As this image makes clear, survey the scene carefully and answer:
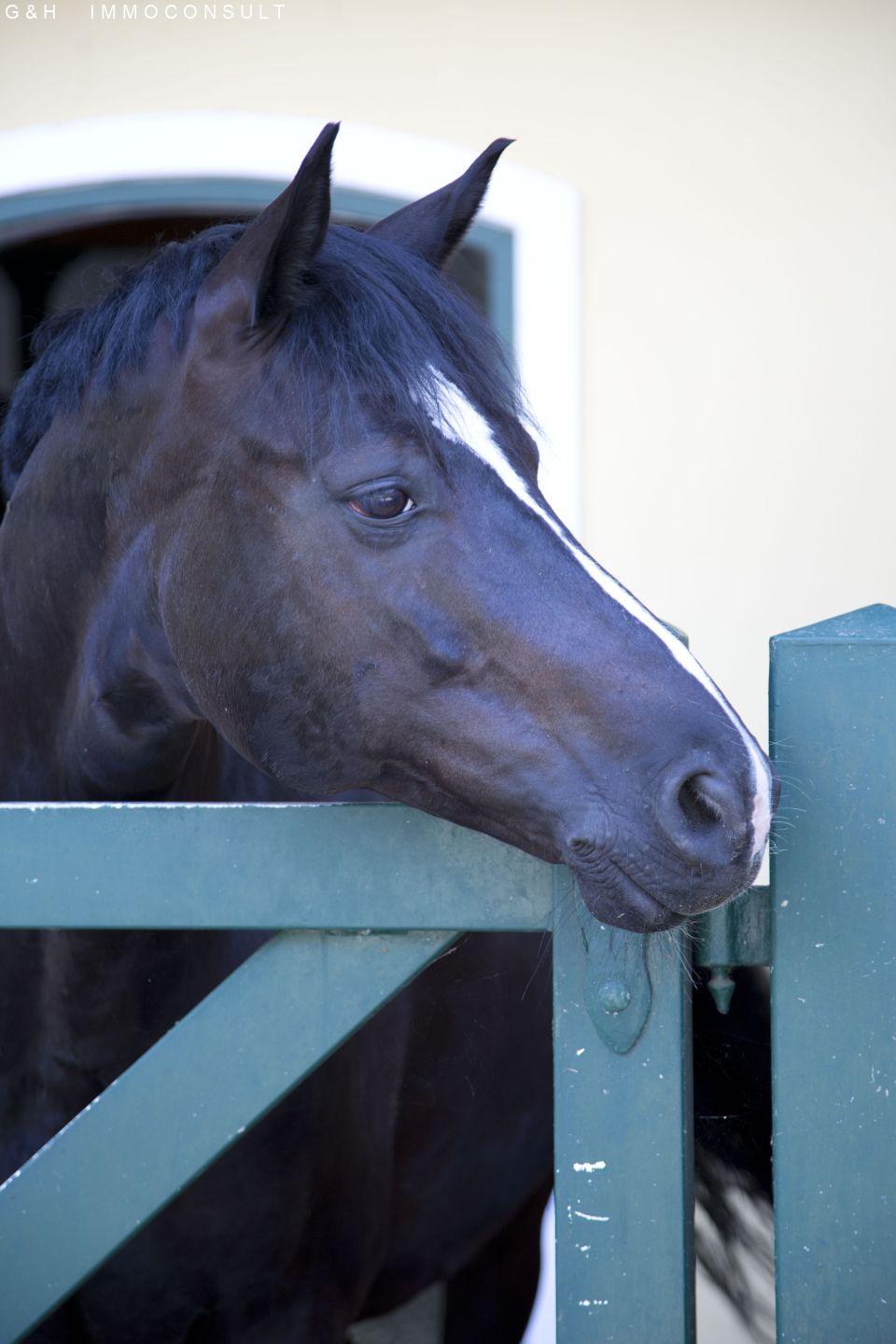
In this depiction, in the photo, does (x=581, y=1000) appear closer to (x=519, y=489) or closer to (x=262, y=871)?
(x=262, y=871)

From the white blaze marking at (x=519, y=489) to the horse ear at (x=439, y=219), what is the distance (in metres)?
0.35

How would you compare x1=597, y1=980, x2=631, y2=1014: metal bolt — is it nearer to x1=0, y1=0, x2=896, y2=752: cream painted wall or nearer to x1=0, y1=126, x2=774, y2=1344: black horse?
x1=0, y1=126, x2=774, y2=1344: black horse

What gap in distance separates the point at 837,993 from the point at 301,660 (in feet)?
1.73

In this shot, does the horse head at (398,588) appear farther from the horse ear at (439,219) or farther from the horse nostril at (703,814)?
the horse ear at (439,219)

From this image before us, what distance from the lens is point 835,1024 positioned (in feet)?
2.95

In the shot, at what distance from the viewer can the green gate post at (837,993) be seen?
2.92 feet

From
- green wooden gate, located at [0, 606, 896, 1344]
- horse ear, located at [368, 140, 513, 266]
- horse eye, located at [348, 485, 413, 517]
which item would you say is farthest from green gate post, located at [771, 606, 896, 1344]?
horse ear, located at [368, 140, 513, 266]

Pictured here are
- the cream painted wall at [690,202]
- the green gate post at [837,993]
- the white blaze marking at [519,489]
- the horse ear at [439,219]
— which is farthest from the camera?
the cream painted wall at [690,202]

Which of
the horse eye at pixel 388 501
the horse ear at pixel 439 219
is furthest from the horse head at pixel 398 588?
the horse ear at pixel 439 219

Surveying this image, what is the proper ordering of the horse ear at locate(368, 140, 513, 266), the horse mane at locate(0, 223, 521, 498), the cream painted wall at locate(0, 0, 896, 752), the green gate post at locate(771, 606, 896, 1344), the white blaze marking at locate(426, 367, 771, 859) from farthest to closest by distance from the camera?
the cream painted wall at locate(0, 0, 896, 752) → the horse ear at locate(368, 140, 513, 266) → the horse mane at locate(0, 223, 521, 498) → the white blaze marking at locate(426, 367, 771, 859) → the green gate post at locate(771, 606, 896, 1344)

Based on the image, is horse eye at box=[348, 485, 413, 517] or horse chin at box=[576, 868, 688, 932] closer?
horse chin at box=[576, 868, 688, 932]

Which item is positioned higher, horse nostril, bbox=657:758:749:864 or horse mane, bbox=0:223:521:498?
horse mane, bbox=0:223:521:498

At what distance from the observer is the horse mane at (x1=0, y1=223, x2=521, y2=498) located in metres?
1.11

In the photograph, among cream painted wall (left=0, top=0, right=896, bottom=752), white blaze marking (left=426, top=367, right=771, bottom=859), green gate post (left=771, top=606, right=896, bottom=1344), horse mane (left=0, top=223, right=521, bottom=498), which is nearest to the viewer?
green gate post (left=771, top=606, right=896, bottom=1344)
